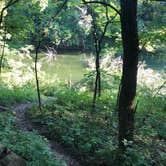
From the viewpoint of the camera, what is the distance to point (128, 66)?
5395 millimetres

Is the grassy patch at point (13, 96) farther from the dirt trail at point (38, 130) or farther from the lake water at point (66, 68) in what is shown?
the lake water at point (66, 68)

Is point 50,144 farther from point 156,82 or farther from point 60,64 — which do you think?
point 60,64

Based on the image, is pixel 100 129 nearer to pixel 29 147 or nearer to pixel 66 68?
pixel 29 147

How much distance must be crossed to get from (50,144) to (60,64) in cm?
1989

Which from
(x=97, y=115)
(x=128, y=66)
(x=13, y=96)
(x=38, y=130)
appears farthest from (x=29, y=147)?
(x=13, y=96)

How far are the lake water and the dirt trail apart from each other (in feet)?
35.6

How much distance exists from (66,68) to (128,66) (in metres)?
19.7

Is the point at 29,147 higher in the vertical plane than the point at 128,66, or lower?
lower

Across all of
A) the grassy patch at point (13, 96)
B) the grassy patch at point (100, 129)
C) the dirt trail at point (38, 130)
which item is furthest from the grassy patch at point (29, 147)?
the grassy patch at point (13, 96)

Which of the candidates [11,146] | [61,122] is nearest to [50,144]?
[61,122]

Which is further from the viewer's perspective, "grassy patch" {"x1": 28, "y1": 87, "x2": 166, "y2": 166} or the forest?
"grassy patch" {"x1": 28, "y1": 87, "x2": 166, "y2": 166}

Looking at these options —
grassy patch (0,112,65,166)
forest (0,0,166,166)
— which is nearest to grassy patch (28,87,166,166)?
forest (0,0,166,166)

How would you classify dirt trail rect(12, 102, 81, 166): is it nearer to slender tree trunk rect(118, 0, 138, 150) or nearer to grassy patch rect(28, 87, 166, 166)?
grassy patch rect(28, 87, 166, 166)

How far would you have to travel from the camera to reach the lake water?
21.7 m
